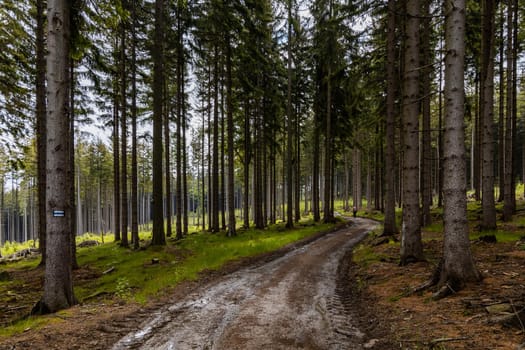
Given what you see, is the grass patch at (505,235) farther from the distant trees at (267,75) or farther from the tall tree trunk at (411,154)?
the tall tree trunk at (411,154)

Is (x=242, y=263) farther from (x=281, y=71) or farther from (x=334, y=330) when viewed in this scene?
(x=281, y=71)

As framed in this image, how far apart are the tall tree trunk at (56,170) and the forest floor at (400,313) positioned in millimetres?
626

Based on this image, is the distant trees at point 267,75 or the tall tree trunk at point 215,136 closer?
the distant trees at point 267,75

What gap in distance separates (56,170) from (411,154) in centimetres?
895

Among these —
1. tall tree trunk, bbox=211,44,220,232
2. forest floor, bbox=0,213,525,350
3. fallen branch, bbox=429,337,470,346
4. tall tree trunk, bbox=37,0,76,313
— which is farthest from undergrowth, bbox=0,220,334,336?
fallen branch, bbox=429,337,470,346

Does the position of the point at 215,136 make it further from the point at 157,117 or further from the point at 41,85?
the point at 41,85

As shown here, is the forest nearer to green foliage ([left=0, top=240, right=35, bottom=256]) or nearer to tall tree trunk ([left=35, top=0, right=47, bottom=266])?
tall tree trunk ([left=35, top=0, right=47, bottom=266])

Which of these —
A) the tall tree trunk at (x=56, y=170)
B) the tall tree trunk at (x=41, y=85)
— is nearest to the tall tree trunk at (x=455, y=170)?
the tall tree trunk at (x=56, y=170)

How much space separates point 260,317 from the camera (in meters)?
5.25

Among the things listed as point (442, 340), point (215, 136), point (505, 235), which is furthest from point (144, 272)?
point (505, 235)

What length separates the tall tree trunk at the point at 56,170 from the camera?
5973 mm

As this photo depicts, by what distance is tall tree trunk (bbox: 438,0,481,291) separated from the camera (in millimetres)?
5383

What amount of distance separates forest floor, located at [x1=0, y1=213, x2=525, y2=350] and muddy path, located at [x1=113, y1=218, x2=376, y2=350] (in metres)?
0.25

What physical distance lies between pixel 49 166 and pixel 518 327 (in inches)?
324
